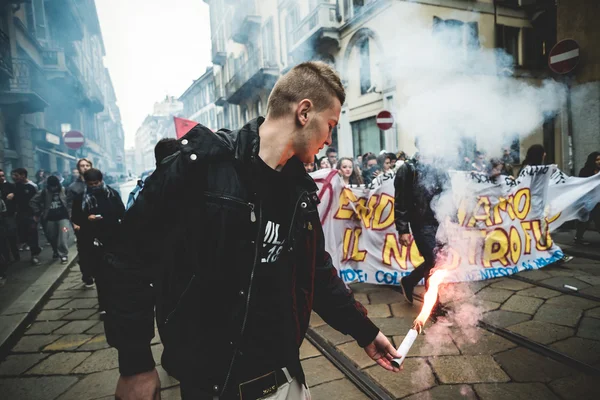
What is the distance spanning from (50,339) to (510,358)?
4.36 m

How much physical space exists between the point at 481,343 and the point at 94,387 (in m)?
3.16

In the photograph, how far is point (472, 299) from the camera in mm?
4062

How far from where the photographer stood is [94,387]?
9.27ft

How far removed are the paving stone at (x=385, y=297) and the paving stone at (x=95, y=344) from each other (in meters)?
2.87

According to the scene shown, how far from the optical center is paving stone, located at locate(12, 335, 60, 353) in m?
3.56

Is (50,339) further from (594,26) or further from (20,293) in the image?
(594,26)

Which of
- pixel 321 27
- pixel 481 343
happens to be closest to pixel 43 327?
pixel 481 343

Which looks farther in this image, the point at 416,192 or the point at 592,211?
the point at 592,211

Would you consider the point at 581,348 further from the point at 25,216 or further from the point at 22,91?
the point at 22,91

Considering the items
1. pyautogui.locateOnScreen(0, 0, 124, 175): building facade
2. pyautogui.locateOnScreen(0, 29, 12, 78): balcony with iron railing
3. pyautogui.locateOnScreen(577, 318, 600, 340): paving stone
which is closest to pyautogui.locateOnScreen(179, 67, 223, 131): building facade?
pyautogui.locateOnScreen(0, 0, 124, 175): building facade

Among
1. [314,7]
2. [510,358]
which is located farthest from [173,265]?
[314,7]

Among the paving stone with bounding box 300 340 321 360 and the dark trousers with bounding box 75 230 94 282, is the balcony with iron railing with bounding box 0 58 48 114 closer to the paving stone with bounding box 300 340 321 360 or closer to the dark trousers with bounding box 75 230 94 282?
the dark trousers with bounding box 75 230 94 282

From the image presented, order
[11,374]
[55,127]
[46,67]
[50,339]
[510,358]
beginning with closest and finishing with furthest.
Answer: [510,358]
[11,374]
[50,339]
[46,67]
[55,127]

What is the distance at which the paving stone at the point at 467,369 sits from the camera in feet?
8.40
